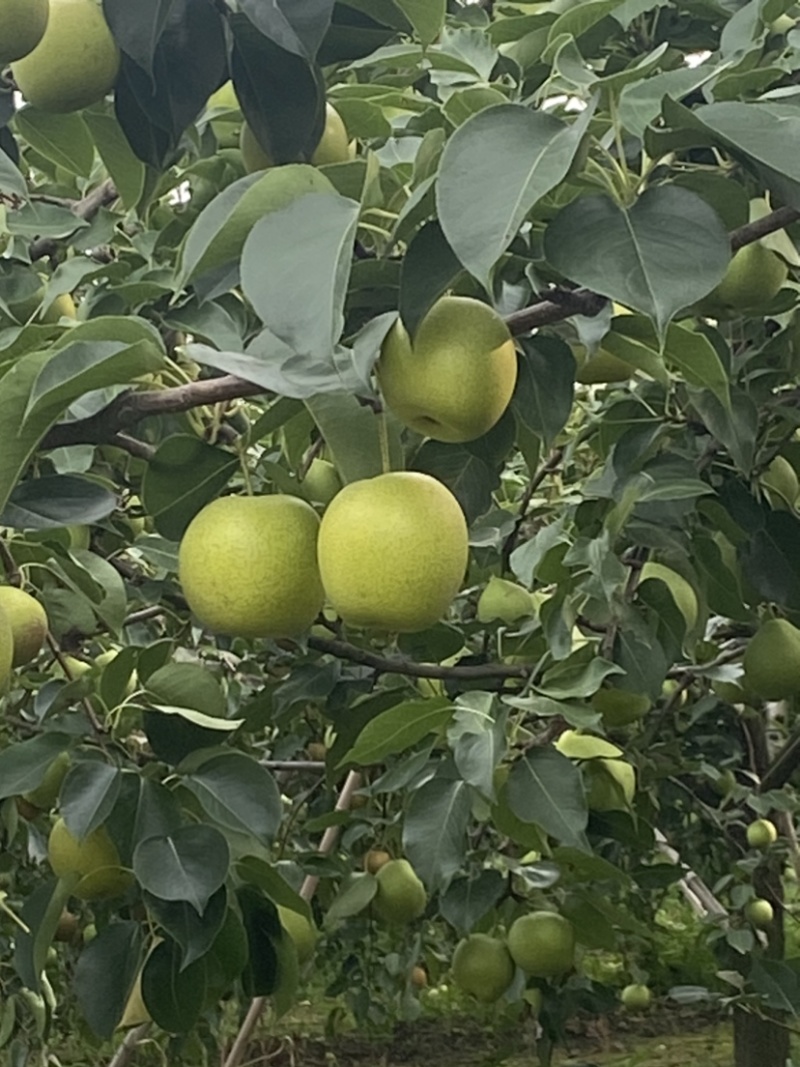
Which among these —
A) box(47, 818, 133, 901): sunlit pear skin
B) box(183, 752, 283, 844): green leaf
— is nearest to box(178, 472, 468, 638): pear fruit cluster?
box(183, 752, 283, 844): green leaf

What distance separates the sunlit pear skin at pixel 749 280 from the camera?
1.16 metres

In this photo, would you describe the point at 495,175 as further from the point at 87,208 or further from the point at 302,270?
the point at 87,208

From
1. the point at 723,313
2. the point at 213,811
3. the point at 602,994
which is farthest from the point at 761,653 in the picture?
the point at 602,994

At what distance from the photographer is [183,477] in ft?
3.78

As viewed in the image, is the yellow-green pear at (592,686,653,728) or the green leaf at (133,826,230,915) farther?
the yellow-green pear at (592,686,653,728)

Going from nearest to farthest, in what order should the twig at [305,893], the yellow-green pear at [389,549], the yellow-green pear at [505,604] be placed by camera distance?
the yellow-green pear at [389,549] < the yellow-green pear at [505,604] < the twig at [305,893]

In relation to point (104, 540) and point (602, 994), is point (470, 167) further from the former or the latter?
point (602, 994)

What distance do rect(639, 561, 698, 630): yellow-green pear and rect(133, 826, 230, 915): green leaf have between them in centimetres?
62

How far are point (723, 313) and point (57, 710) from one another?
0.88 meters

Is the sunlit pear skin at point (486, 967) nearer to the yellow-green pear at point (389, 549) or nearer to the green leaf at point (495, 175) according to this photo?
the yellow-green pear at point (389, 549)

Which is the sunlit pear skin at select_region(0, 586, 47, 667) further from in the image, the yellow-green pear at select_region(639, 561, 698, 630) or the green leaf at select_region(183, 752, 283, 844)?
the yellow-green pear at select_region(639, 561, 698, 630)

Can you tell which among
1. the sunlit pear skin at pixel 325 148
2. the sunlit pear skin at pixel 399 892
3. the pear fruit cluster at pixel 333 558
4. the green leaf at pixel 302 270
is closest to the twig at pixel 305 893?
the sunlit pear skin at pixel 399 892

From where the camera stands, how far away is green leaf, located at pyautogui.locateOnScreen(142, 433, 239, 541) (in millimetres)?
1136

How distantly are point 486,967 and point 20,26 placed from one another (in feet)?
5.89
